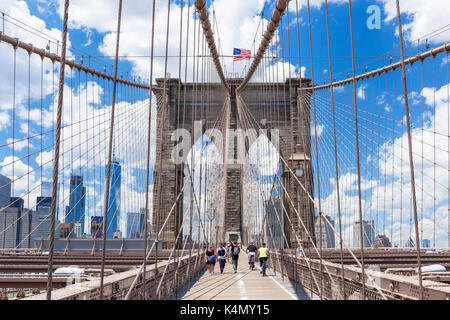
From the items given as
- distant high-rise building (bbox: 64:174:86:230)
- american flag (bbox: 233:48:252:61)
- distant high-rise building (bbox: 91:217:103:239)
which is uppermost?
american flag (bbox: 233:48:252:61)

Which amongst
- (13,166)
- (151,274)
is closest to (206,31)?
(13,166)

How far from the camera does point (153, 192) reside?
2748 cm

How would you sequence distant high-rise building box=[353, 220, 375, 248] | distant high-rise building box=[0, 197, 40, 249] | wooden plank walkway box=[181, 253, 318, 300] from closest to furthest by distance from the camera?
wooden plank walkway box=[181, 253, 318, 300]
distant high-rise building box=[0, 197, 40, 249]
distant high-rise building box=[353, 220, 375, 248]

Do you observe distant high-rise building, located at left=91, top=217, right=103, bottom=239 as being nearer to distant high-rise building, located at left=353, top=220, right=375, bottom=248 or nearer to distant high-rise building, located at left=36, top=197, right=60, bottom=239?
distant high-rise building, located at left=36, top=197, right=60, bottom=239

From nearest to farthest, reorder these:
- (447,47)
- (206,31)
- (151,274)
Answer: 1. (151,274)
2. (447,47)
3. (206,31)

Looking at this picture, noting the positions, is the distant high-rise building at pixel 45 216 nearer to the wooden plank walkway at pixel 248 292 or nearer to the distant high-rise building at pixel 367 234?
the wooden plank walkway at pixel 248 292

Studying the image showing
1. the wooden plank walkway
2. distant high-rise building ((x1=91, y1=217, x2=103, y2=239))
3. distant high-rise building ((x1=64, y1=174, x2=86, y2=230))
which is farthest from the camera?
distant high-rise building ((x1=91, y1=217, x2=103, y2=239))

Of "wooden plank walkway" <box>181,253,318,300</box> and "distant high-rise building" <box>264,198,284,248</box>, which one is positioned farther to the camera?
"distant high-rise building" <box>264,198,284,248</box>

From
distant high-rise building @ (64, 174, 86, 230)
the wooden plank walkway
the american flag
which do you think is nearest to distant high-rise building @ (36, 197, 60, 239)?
distant high-rise building @ (64, 174, 86, 230)

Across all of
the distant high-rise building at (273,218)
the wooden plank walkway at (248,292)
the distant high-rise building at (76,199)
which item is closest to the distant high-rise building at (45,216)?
the distant high-rise building at (76,199)

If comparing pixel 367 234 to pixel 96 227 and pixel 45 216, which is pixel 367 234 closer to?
pixel 96 227

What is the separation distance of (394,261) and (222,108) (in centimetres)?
2214

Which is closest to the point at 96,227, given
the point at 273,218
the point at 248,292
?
the point at 273,218
